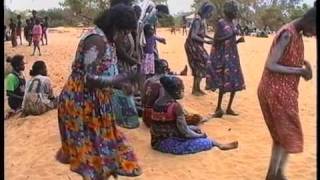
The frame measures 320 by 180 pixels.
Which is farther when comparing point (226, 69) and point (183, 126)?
point (226, 69)

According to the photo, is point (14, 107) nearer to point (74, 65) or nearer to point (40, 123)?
point (40, 123)

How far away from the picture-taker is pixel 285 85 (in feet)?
15.4

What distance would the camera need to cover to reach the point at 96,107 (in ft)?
13.9

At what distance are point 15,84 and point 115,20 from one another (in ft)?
15.5

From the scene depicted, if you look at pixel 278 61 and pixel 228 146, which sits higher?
pixel 278 61

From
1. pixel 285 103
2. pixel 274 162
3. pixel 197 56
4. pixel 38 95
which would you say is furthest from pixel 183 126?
pixel 197 56

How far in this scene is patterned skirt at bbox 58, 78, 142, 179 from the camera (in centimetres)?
422

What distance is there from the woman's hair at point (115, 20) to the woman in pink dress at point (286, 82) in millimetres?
1140

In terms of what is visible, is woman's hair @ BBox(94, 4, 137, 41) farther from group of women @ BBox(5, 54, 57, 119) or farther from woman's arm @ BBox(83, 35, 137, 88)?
group of women @ BBox(5, 54, 57, 119)

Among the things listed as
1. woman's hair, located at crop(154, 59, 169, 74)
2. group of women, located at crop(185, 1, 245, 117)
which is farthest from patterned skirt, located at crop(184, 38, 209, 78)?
woman's hair, located at crop(154, 59, 169, 74)

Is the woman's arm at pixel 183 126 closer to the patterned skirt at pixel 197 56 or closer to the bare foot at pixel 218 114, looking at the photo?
the bare foot at pixel 218 114

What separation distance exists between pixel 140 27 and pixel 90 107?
3.10m

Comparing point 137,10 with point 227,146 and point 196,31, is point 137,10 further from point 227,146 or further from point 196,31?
point 196,31

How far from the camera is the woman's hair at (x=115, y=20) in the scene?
4.11 metres
